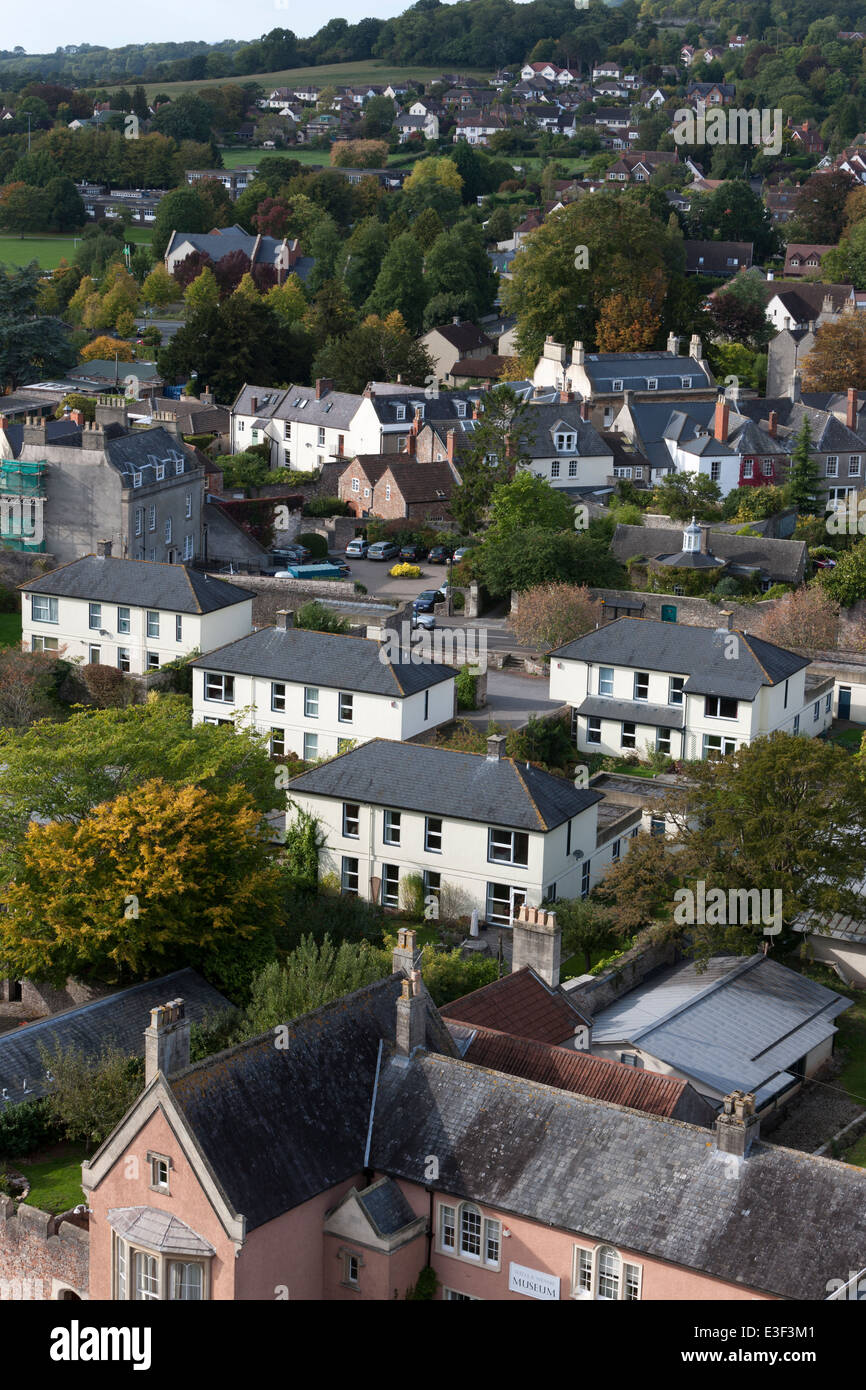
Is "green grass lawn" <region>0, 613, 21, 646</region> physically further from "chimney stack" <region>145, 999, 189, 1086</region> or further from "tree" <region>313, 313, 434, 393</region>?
"chimney stack" <region>145, 999, 189, 1086</region>

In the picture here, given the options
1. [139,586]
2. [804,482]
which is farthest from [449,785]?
[804,482]

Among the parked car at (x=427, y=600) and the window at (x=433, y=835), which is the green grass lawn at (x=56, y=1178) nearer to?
the window at (x=433, y=835)

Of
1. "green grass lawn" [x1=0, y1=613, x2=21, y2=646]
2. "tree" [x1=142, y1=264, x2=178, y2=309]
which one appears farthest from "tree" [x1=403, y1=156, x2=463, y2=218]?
"green grass lawn" [x1=0, y1=613, x2=21, y2=646]

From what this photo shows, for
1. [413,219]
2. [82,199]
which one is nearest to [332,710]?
[413,219]

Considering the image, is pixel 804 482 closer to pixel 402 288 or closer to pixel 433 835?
pixel 433 835

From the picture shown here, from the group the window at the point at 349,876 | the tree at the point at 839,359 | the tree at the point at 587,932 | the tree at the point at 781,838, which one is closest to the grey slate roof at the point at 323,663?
the window at the point at 349,876

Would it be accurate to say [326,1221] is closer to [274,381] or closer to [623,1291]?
[623,1291]
